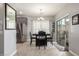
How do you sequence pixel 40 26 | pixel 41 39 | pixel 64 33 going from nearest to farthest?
1. pixel 64 33
2. pixel 41 39
3. pixel 40 26

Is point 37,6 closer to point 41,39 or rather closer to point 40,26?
point 41,39

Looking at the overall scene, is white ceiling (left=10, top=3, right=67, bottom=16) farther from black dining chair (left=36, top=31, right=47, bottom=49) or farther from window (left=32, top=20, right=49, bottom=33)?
window (left=32, top=20, right=49, bottom=33)

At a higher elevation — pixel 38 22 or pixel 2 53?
pixel 38 22

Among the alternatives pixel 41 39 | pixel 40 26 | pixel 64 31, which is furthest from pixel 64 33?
pixel 40 26

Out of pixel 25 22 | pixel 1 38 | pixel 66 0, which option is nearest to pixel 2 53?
pixel 1 38

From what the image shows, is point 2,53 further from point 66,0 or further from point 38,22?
point 38,22

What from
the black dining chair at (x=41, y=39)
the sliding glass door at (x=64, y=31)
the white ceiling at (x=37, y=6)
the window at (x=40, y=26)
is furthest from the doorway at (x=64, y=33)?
the window at (x=40, y=26)

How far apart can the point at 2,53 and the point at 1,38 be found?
46 centimetres

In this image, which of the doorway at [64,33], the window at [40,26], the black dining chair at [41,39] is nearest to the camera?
the doorway at [64,33]

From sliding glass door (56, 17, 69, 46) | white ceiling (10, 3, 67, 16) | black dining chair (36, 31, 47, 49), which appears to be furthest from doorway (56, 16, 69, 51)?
black dining chair (36, 31, 47, 49)

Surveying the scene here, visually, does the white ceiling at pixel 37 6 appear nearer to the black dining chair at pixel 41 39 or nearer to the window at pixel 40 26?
the black dining chair at pixel 41 39

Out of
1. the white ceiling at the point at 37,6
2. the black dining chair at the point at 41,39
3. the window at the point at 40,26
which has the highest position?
the white ceiling at the point at 37,6

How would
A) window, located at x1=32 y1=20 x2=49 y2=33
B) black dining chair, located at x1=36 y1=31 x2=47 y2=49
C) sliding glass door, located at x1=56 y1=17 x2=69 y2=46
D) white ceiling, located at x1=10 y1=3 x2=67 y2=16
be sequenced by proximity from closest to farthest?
white ceiling, located at x1=10 y1=3 x2=67 y2=16 → sliding glass door, located at x1=56 y1=17 x2=69 y2=46 → black dining chair, located at x1=36 y1=31 x2=47 y2=49 → window, located at x1=32 y1=20 x2=49 y2=33

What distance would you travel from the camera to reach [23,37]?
29.8ft
